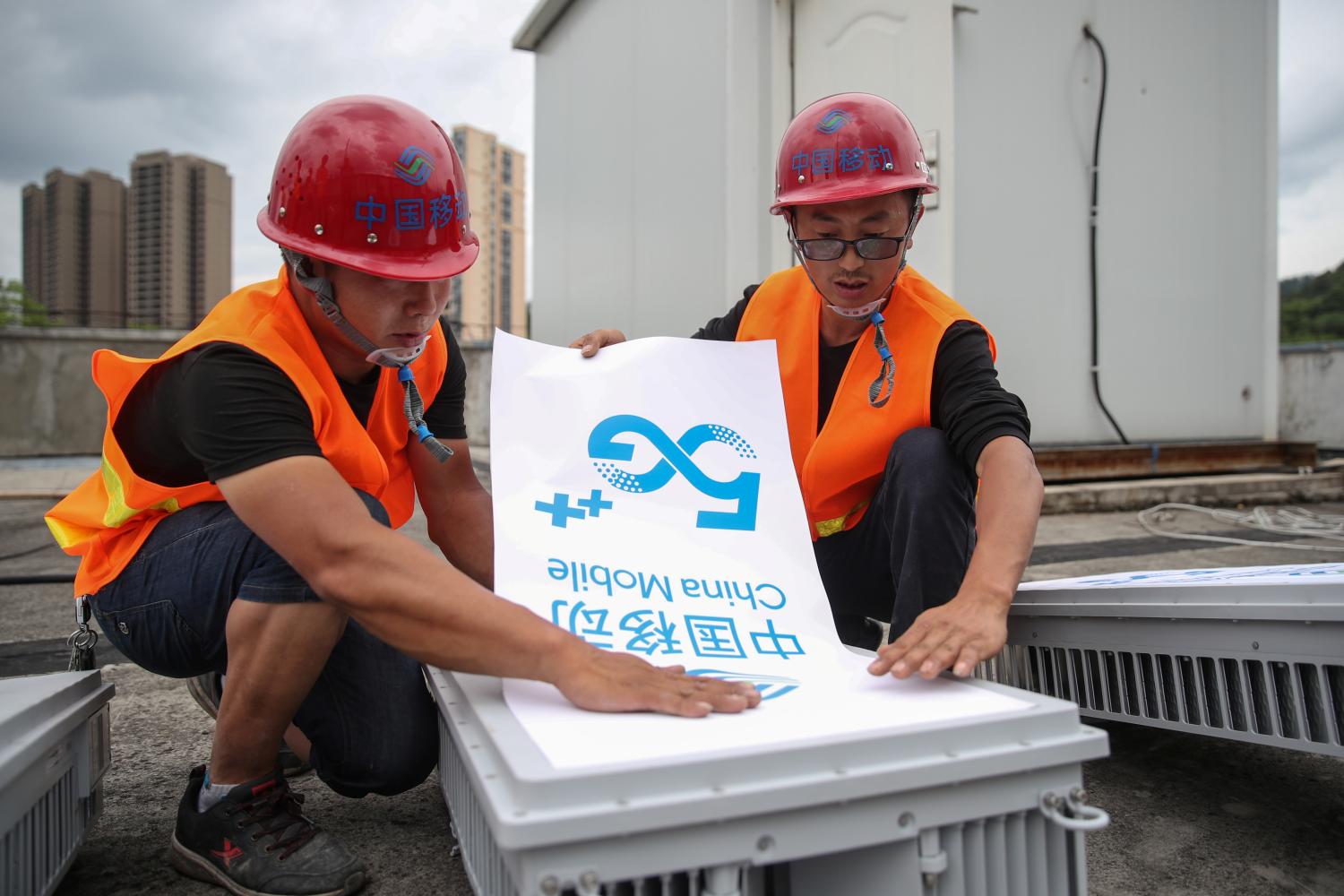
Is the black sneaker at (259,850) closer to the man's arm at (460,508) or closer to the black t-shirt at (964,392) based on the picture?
the man's arm at (460,508)

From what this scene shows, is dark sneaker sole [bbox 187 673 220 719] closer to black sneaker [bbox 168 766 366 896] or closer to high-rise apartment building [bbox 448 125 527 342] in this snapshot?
black sneaker [bbox 168 766 366 896]

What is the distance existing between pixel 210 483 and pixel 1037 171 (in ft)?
16.7

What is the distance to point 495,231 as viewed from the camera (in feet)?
128

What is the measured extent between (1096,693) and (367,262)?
4.92ft

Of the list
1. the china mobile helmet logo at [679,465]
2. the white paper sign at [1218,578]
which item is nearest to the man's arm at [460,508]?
the china mobile helmet logo at [679,465]

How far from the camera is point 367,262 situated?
136 centimetres

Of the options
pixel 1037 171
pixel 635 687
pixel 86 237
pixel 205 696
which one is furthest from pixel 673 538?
pixel 86 237

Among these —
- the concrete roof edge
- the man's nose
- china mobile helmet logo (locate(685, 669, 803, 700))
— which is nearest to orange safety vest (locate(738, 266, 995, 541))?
china mobile helmet logo (locate(685, 669, 803, 700))

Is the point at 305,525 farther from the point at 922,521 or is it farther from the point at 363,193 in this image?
the point at 922,521

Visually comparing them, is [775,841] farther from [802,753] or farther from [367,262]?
[367,262]

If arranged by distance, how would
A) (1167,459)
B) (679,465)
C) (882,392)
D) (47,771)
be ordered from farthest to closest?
(1167,459), (882,392), (679,465), (47,771)

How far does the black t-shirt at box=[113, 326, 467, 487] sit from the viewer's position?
48.1 inches

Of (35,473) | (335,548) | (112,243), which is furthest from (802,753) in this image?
(112,243)

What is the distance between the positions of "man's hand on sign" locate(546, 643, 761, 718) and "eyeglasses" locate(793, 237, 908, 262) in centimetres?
99
